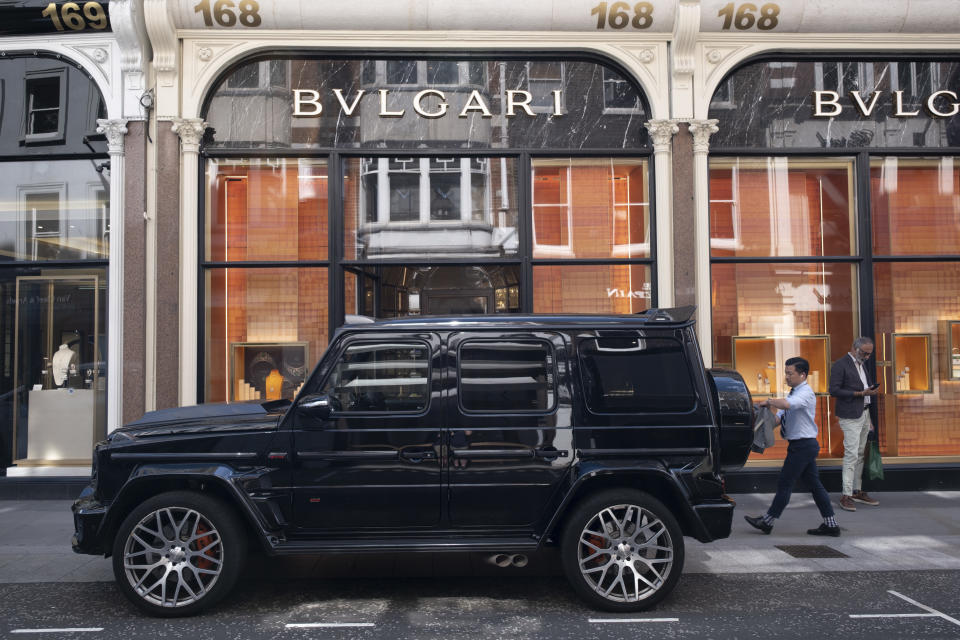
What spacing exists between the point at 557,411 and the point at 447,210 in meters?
5.10

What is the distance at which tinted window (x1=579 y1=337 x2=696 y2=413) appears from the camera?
512cm

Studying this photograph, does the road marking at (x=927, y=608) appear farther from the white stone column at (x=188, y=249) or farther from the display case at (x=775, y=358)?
the white stone column at (x=188, y=249)

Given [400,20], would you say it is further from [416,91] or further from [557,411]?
[557,411]

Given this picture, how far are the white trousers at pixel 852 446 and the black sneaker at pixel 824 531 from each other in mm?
1315

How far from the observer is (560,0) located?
9375 millimetres

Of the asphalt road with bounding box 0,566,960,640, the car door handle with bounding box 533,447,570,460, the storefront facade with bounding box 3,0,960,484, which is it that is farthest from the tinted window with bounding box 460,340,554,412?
the storefront facade with bounding box 3,0,960,484

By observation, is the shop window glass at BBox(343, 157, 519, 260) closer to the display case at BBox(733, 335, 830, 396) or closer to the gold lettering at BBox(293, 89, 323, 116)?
the gold lettering at BBox(293, 89, 323, 116)

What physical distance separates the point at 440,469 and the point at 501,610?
3.47ft

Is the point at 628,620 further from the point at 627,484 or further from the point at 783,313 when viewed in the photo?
the point at 783,313

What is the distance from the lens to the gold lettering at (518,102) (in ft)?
31.5

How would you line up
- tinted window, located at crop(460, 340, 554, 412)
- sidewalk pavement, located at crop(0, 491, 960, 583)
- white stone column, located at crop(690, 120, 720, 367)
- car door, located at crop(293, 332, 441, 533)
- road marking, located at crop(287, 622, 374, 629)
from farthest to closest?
white stone column, located at crop(690, 120, 720, 367), sidewalk pavement, located at crop(0, 491, 960, 583), tinted window, located at crop(460, 340, 554, 412), car door, located at crop(293, 332, 441, 533), road marking, located at crop(287, 622, 374, 629)

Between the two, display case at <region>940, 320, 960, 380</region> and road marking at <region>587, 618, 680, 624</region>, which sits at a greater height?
display case at <region>940, 320, 960, 380</region>

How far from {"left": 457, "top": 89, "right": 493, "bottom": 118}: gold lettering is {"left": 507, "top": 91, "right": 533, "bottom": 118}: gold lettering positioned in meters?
0.26

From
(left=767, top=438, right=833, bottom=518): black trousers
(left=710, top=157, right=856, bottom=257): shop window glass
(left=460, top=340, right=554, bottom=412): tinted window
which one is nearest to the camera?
(left=460, top=340, right=554, bottom=412): tinted window
